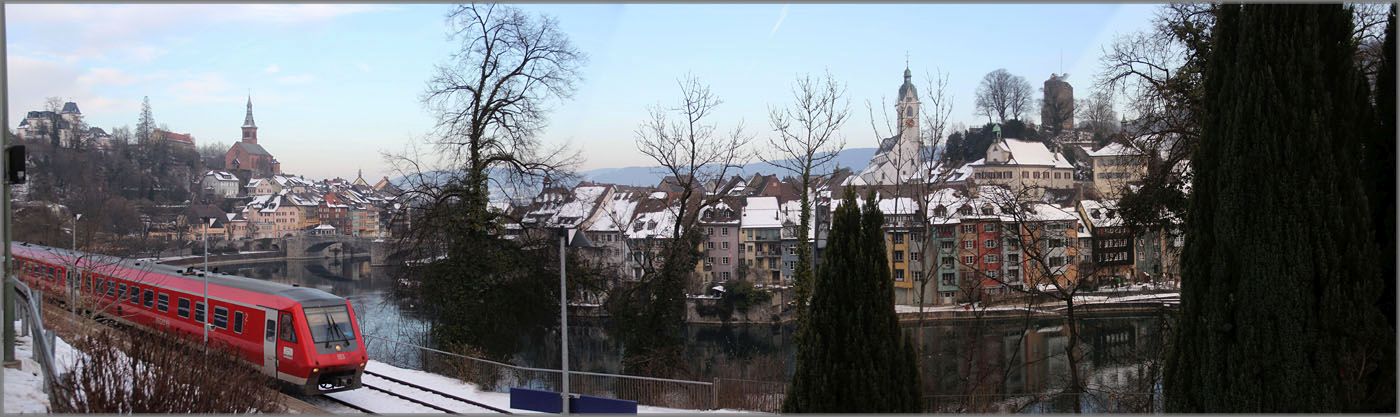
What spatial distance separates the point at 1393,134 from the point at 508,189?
592 inches

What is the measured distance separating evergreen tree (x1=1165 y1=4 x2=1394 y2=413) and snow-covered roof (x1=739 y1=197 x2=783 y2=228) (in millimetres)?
32045

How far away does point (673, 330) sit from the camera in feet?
59.6

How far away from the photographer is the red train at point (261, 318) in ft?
35.7

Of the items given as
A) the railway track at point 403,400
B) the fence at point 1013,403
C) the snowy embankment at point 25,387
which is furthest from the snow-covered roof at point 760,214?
the snowy embankment at point 25,387

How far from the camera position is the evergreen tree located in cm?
644

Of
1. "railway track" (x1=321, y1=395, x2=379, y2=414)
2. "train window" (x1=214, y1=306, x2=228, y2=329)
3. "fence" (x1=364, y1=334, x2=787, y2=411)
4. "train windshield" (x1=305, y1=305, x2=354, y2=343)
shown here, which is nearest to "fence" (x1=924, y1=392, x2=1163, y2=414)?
"fence" (x1=364, y1=334, x2=787, y2=411)

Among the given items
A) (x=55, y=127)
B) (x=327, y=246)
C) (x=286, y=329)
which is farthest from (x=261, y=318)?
(x=327, y=246)

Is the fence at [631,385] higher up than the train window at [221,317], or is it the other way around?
the train window at [221,317]

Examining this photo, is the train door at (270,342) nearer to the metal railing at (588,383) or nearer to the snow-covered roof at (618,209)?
the metal railing at (588,383)

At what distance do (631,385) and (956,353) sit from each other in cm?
512

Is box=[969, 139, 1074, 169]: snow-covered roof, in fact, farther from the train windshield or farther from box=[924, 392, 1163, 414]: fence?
the train windshield

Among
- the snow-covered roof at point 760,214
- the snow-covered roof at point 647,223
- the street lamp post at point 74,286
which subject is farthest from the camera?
the snow-covered roof at point 760,214

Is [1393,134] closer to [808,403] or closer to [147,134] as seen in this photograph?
[808,403]

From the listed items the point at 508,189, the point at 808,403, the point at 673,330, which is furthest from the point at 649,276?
the point at 808,403
